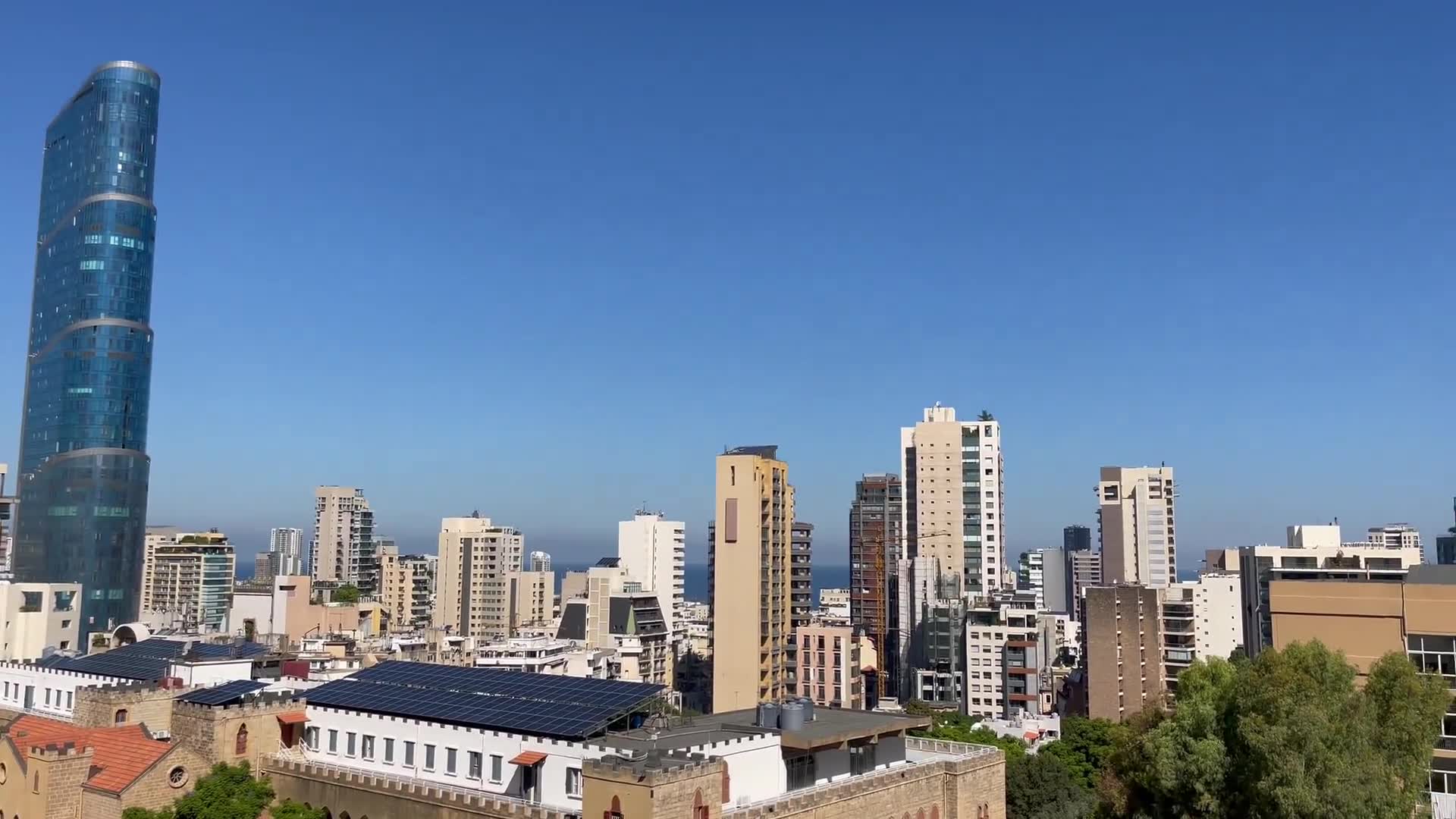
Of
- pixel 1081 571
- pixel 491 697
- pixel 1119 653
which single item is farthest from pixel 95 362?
pixel 1081 571

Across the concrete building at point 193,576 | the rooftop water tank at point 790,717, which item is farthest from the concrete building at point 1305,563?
the concrete building at point 193,576

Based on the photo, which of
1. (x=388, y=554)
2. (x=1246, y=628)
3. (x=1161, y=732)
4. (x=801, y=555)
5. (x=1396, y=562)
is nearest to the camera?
(x=1161, y=732)

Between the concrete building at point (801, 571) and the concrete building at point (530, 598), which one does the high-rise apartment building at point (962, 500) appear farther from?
the concrete building at point (530, 598)

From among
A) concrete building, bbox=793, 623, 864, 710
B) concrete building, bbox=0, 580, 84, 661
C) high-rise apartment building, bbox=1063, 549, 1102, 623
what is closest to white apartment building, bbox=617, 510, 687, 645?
high-rise apartment building, bbox=1063, 549, 1102, 623

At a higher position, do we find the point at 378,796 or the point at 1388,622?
the point at 1388,622

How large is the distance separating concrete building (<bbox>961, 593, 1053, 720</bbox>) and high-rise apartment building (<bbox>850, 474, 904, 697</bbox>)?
44.9 feet

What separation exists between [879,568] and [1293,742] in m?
103

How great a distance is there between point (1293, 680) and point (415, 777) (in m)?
30.2

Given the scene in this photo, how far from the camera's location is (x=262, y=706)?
4144cm

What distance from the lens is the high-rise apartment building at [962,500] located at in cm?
13762

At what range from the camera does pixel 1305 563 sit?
96375mm

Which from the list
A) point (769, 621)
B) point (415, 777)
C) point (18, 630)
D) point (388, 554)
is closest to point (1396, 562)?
point (769, 621)

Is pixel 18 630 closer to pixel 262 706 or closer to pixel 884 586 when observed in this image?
pixel 262 706

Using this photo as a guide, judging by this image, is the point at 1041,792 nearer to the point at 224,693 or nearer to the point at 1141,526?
the point at 224,693
